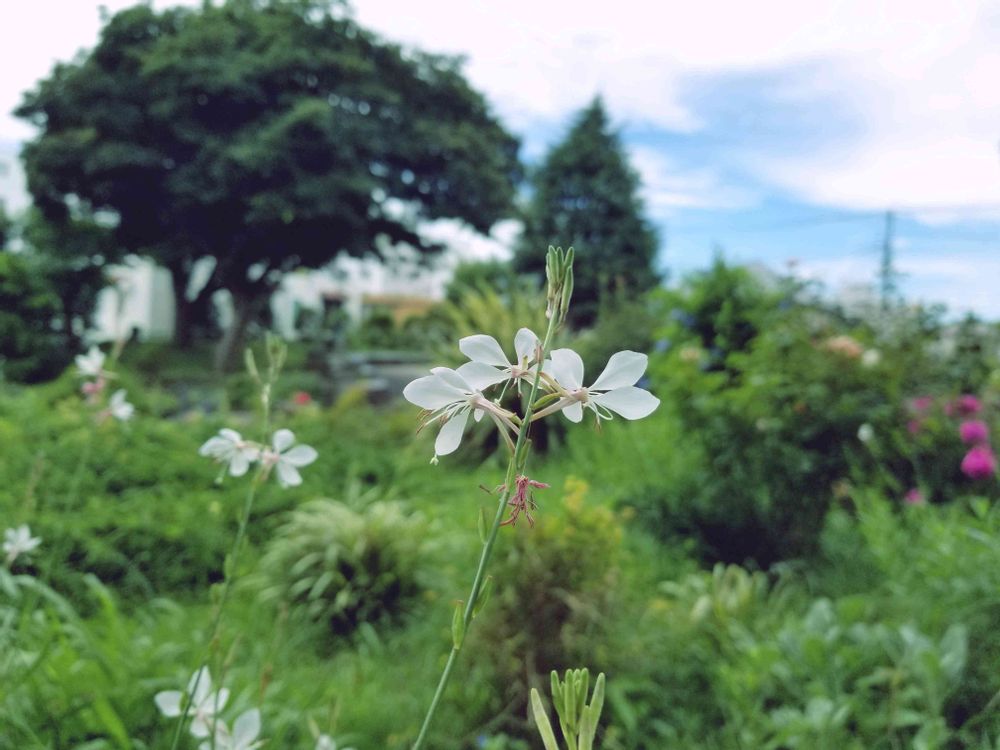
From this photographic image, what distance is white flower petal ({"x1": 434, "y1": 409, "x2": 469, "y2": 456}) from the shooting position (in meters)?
0.47

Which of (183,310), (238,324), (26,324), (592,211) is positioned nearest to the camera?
(26,324)

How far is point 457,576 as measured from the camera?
267cm

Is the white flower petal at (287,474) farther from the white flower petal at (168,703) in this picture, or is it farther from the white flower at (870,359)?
the white flower at (870,359)

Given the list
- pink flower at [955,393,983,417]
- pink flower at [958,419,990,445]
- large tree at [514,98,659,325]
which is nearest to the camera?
pink flower at [958,419,990,445]

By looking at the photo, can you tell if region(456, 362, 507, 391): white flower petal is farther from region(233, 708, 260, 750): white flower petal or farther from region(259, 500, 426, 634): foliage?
region(259, 500, 426, 634): foliage

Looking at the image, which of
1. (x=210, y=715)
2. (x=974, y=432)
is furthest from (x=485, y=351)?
(x=974, y=432)

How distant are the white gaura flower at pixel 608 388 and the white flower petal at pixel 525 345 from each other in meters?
0.01

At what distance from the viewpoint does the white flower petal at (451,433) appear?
18.4 inches

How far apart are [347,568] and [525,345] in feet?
9.03

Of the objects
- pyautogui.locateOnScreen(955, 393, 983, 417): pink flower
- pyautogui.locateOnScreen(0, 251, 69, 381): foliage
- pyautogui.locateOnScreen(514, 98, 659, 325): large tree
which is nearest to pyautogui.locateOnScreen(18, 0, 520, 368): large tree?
pyautogui.locateOnScreen(0, 251, 69, 381): foliage

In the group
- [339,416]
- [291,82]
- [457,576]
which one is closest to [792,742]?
[457,576]

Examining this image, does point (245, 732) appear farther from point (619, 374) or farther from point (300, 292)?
point (300, 292)

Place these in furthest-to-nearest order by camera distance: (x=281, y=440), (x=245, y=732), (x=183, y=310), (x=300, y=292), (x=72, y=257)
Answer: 1. (x=300, y=292)
2. (x=183, y=310)
3. (x=72, y=257)
4. (x=281, y=440)
5. (x=245, y=732)

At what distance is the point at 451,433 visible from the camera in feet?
1.56
